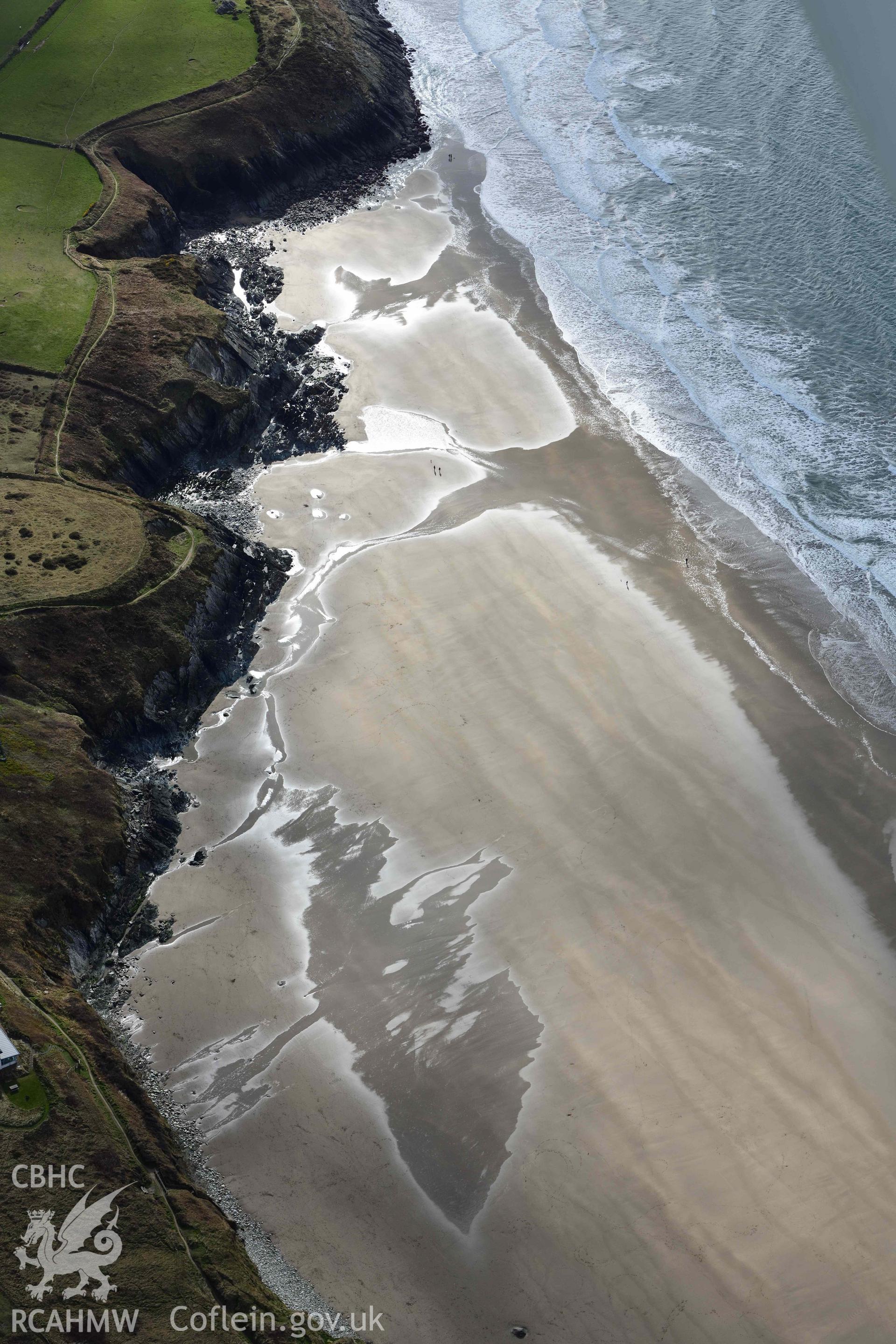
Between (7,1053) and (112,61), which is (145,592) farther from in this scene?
(112,61)

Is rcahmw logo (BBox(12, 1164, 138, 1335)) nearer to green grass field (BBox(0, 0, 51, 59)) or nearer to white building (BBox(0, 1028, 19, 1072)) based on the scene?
white building (BBox(0, 1028, 19, 1072))

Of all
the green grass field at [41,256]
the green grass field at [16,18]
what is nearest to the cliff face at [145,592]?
the green grass field at [41,256]

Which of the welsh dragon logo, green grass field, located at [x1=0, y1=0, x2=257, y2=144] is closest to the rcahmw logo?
the welsh dragon logo

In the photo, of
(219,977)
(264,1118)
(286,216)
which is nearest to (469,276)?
(286,216)

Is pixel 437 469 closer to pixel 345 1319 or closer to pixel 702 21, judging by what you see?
pixel 345 1319

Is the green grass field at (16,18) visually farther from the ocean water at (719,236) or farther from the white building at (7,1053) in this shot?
the white building at (7,1053)

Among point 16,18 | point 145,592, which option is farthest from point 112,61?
point 145,592

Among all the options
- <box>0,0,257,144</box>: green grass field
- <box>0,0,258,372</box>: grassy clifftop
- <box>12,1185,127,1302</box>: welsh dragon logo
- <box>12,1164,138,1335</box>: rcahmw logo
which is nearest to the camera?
<box>12,1164,138,1335</box>: rcahmw logo
